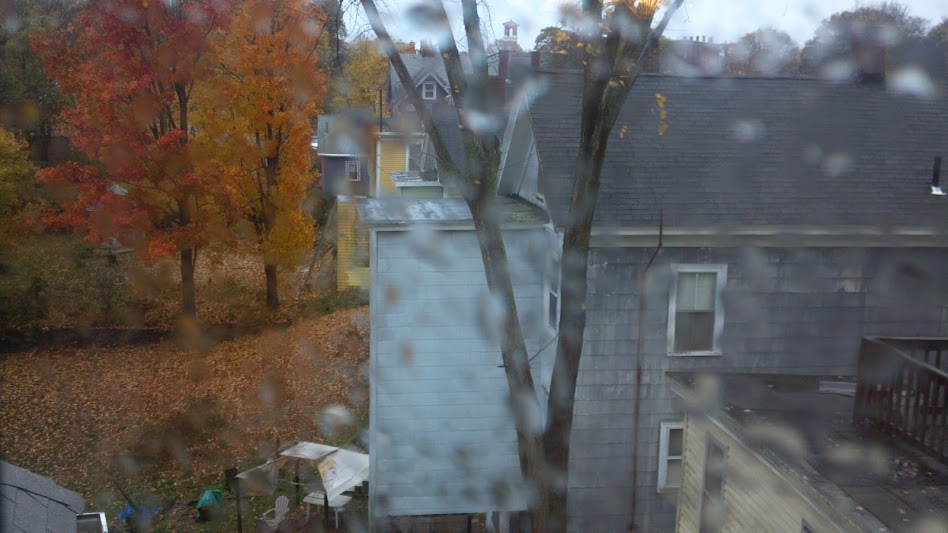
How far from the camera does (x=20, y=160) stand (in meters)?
19.8

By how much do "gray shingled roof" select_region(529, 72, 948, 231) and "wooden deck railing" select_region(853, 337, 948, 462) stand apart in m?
2.67

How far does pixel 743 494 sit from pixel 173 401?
1193cm

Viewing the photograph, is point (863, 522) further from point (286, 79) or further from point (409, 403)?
point (286, 79)

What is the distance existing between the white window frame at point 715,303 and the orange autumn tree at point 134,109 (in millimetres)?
11907

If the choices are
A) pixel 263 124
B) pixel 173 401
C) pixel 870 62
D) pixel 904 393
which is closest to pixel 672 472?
pixel 904 393

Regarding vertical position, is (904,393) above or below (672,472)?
above

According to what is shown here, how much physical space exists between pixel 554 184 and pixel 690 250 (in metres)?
1.57

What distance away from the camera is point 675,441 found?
8.09m

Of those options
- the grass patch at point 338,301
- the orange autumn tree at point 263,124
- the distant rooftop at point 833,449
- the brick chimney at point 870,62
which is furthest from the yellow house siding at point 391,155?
the distant rooftop at point 833,449

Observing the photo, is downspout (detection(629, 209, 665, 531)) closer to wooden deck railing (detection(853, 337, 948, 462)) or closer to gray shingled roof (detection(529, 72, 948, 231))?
gray shingled roof (detection(529, 72, 948, 231))

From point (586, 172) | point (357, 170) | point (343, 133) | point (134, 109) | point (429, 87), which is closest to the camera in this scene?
point (586, 172)

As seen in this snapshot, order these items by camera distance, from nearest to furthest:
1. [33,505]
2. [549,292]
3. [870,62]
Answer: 1. [33,505]
2. [549,292]
3. [870,62]

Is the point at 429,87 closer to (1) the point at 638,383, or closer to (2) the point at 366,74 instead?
(2) the point at 366,74

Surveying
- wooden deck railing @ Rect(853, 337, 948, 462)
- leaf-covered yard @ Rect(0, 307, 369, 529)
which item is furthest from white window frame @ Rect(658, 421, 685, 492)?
leaf-covered yard @ Rect(0, 307, 369, 529)
